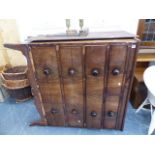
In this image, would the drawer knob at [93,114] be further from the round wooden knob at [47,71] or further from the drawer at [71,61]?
the round wooden knob at [47,71]

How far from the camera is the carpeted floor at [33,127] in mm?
1730

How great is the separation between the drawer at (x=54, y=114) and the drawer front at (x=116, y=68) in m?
0.62

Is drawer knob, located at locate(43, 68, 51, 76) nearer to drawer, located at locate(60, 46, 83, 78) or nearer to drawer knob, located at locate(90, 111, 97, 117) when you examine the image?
drawer, located at locate(60, 46, 83, 78)

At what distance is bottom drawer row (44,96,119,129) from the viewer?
1.53m

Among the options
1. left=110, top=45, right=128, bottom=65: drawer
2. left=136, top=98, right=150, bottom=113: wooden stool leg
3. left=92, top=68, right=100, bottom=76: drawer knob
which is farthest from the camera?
left=136, top=98, right=150, bottom=113: wooden stool leg

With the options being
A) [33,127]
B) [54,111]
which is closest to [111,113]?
[54,111]

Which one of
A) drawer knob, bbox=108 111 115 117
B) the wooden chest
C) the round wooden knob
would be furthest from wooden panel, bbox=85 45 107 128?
the round wooden knob

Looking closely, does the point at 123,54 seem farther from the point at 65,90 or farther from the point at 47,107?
the point at 47,107

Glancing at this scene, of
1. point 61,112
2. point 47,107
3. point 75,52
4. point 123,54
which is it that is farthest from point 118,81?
point 47,107

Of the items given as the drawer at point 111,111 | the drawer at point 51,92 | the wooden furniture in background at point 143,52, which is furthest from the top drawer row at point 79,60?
the wooden furniture in background at point 143,52

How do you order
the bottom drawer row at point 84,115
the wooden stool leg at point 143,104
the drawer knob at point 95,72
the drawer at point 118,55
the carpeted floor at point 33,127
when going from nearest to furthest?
the drawer at point 118,55
the drawer knob at point 95,72
the bottom drawer row at point 84,115
the carpeted floor at point 33,127
the wooden stool leg at point 143,104

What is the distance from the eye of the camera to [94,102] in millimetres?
1493

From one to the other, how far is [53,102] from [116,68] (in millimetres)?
784

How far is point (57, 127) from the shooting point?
181cm
